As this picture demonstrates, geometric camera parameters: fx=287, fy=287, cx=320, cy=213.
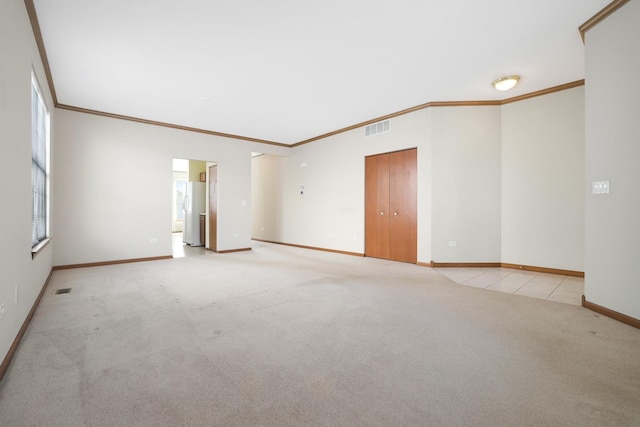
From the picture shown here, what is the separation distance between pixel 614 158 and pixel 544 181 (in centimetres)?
214

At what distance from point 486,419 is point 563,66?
467 centimetres

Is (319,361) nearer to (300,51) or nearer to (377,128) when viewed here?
(300,51)

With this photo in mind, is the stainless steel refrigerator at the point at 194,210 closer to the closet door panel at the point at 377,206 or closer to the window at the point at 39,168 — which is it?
the window at the point at 39,168

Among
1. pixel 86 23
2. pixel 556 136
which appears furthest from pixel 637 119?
pixel 86 23

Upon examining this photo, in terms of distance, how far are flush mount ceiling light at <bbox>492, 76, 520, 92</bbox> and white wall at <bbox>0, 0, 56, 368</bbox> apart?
542 cm

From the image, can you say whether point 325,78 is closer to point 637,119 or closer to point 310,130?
point 310,130

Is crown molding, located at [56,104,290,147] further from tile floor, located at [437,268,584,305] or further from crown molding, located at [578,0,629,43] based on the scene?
crown molding, located at [578,0,629,43]

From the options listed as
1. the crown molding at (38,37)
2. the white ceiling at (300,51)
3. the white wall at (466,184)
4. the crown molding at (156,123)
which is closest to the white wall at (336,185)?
the white wall at (466,184)

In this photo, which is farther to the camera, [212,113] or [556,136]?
[212,113]

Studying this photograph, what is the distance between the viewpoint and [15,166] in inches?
91.3

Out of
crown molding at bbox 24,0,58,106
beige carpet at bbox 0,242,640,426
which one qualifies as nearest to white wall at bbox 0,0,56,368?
crown molding at bbox 24,0,58,106

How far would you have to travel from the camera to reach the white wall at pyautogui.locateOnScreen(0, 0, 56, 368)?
1.99 metres

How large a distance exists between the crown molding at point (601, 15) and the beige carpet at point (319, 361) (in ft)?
9.81

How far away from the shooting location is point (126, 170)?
5746 millimetres
